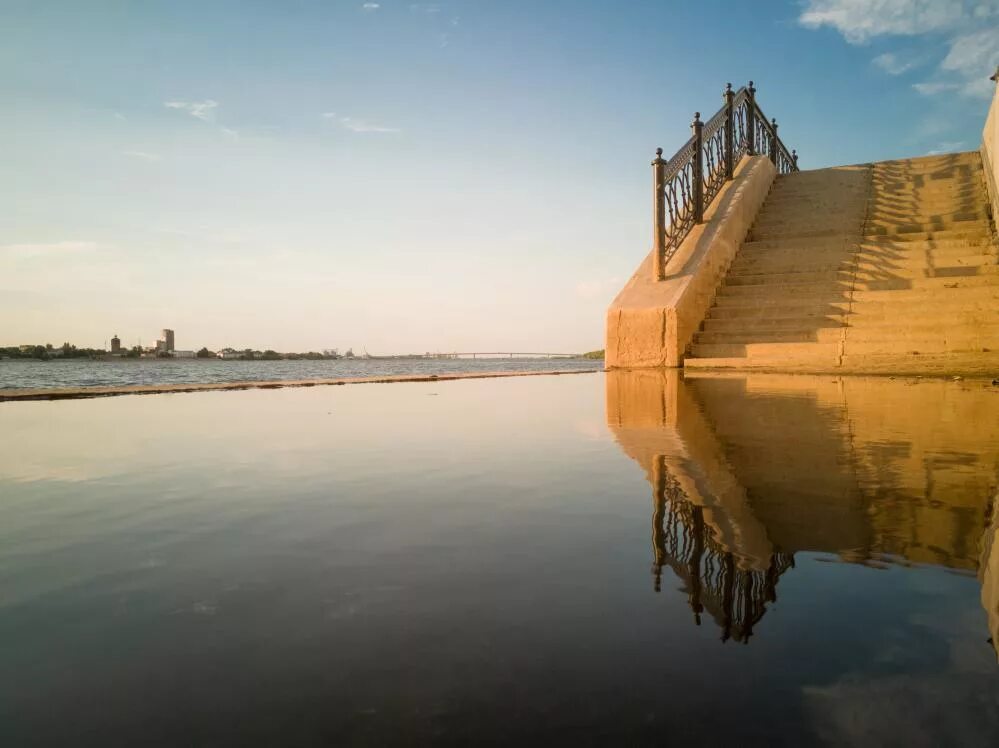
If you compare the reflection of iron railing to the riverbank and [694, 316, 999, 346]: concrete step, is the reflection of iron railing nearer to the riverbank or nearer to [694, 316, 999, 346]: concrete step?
[694, 316, 999, 346]: concrete step

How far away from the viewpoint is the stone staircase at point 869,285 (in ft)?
26.5

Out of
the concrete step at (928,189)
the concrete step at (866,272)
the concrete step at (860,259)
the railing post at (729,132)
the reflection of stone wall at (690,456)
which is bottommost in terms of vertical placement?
the reflection of stone wall at (690,456)

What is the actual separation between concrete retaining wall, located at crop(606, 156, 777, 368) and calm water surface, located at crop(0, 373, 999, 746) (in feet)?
21.8

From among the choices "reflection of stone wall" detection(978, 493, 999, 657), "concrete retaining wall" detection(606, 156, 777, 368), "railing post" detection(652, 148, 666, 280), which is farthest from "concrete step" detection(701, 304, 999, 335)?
"reflection of stone wall" detection(978, 493, 999, 657)

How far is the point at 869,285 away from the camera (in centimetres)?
958

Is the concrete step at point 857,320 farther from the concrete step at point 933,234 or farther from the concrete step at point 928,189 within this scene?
the concrete step at point 928,189

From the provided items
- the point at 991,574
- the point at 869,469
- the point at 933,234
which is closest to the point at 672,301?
the point at 933,234

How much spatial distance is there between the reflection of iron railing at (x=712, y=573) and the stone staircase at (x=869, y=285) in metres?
7.59

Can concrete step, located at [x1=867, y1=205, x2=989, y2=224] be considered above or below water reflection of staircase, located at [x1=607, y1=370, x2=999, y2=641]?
above

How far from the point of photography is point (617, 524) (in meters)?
1.83

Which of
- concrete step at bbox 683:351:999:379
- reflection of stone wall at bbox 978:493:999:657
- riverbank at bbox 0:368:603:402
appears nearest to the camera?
reflection of stone wall at bbox 978:493:999:657

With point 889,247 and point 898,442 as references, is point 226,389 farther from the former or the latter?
point 889,247

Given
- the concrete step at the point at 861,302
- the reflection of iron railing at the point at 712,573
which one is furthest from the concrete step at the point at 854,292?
the reflection of iron railing at the point at 712,573

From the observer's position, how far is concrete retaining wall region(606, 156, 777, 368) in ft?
31.4
